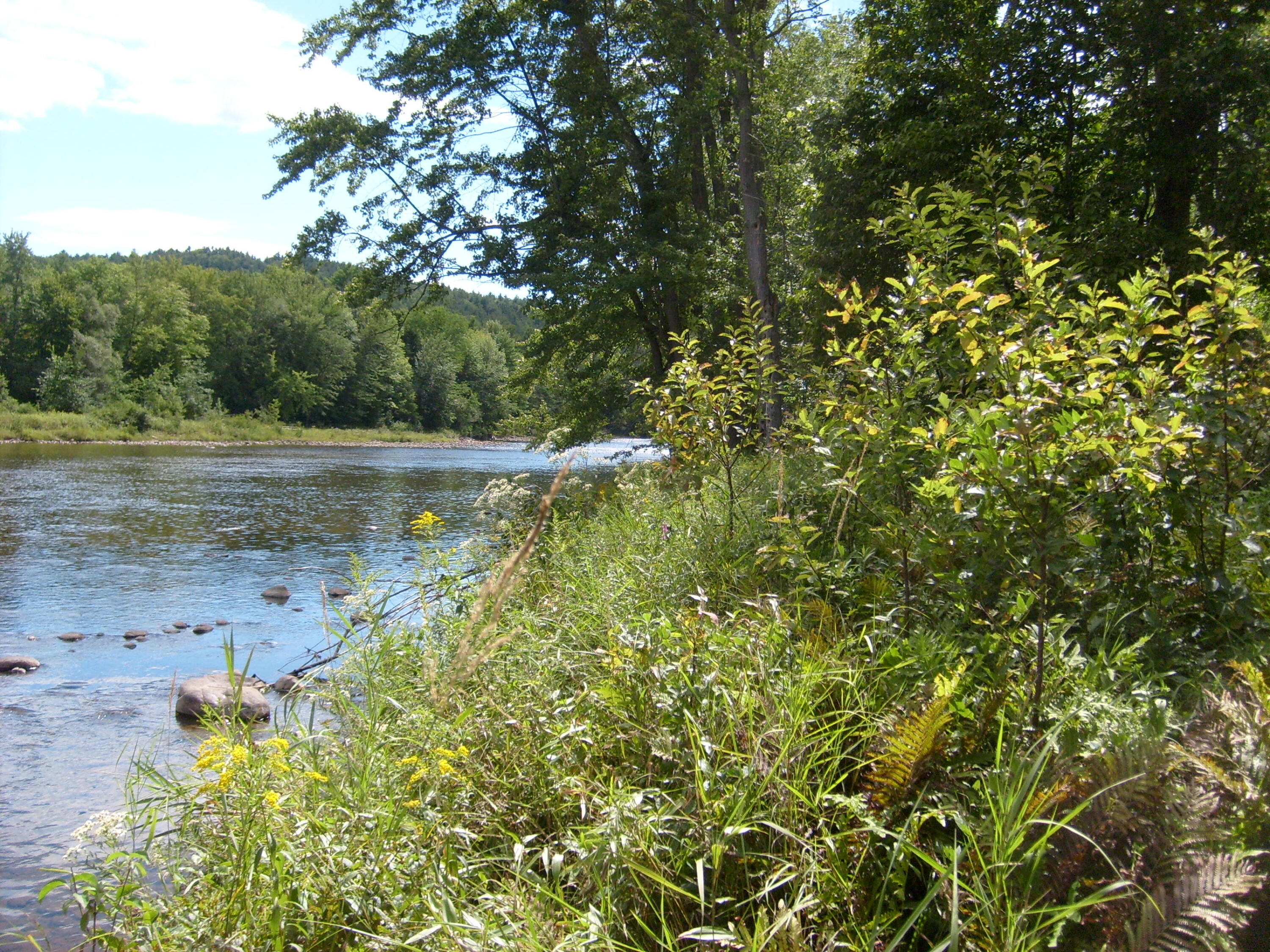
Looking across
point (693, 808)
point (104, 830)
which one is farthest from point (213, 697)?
point (693, 808)

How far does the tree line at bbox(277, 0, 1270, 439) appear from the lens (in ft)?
28.6

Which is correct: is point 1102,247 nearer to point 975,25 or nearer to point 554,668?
point 975,25

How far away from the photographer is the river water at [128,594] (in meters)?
5.64

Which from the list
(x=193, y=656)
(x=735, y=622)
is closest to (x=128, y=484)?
(x=193, y=656)

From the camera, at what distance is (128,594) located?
39.8 feet

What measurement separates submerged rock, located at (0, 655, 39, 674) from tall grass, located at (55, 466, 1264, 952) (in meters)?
6.85

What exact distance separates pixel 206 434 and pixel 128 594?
46.1 metres

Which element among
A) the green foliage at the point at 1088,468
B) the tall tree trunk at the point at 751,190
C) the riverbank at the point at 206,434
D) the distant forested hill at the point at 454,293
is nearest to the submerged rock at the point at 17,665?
the tall tree trunk at the point at 751,190

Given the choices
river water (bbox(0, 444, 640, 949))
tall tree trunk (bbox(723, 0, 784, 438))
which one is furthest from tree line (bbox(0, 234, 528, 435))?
tall tree trunk (bbox(723, 0, 784, 438))

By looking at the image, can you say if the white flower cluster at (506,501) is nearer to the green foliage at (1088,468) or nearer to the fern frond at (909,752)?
the green foliage at (1088,468)

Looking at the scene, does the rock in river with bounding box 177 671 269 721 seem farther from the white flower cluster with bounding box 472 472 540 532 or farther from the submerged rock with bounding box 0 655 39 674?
the white flower cluster with bounding box 472 472 540 532

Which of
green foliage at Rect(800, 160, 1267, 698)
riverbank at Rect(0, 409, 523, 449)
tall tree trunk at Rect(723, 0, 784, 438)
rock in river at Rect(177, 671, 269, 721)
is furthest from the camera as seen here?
riverbank at Rect(0, 409, 523, 449)

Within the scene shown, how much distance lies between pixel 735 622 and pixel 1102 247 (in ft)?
23.0

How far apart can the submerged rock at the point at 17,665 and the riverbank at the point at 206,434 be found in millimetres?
41508
